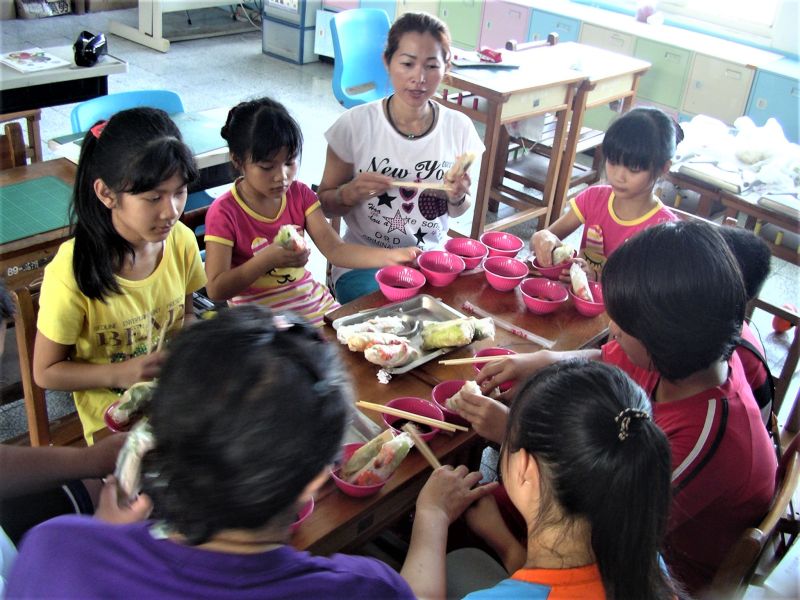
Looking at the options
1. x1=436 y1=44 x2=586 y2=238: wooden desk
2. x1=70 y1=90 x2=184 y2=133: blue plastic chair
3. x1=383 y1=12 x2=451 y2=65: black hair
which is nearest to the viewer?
x1=383 y1=12 x2=451 y2=65: black hair

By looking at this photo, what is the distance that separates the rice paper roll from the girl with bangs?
3.25 ft

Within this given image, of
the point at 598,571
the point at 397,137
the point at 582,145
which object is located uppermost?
the point at 397,137

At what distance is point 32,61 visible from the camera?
3.53 meters

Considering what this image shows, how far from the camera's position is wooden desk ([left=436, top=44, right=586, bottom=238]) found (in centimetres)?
380

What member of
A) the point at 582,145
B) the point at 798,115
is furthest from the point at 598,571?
the point at 798,115

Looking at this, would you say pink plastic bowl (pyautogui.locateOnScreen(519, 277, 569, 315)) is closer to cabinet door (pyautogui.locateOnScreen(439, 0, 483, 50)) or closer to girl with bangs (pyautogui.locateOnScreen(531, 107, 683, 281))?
girl with bangs (pyautogui.locateOnScreen(531, 107, 683, 281))

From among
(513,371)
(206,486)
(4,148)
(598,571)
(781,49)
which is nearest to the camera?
(206,486)

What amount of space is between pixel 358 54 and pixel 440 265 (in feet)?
9.80

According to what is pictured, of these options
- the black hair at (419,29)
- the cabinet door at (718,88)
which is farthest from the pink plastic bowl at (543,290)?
the cabinet door at (718,88)

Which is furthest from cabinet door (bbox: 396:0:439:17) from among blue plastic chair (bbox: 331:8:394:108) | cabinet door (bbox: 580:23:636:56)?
blue plastic chair (bbox: 331:8:394:108)

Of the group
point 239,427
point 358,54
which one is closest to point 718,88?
point 358,54

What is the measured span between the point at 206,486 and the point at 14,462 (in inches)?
32.6

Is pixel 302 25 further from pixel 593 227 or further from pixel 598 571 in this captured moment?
pixel 598 571

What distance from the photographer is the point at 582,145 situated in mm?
4691
